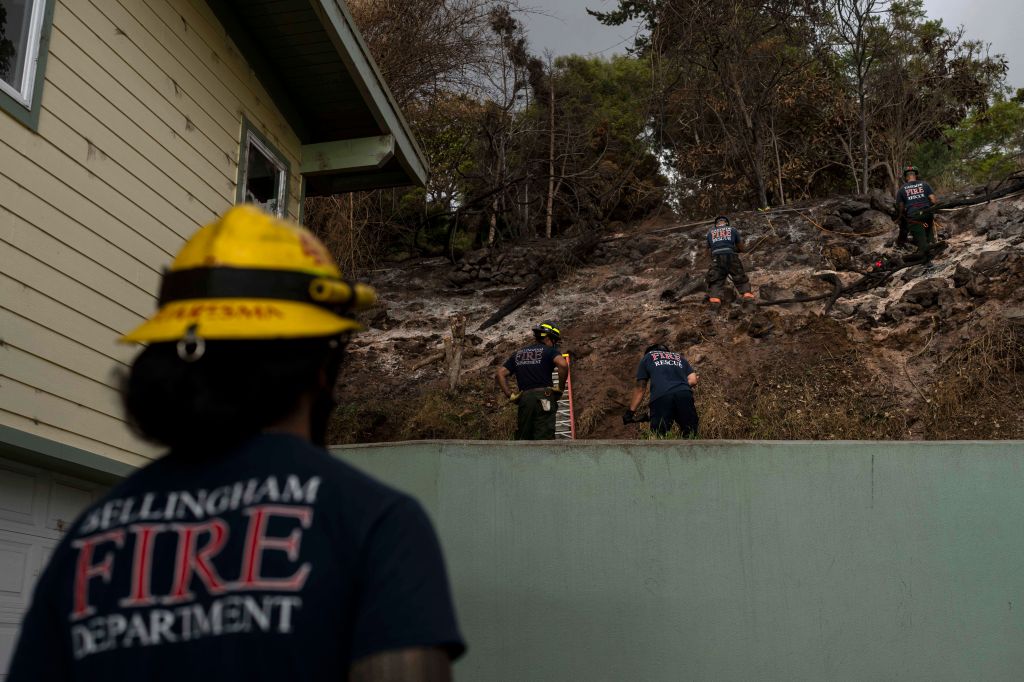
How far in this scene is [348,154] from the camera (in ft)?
27.6

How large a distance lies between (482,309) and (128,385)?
15.9m

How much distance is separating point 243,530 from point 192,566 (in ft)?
0.28

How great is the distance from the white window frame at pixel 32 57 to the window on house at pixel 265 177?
241 cm

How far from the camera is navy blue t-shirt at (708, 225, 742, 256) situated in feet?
48.1

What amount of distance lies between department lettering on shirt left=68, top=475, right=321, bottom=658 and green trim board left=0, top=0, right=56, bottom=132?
4.36 meters

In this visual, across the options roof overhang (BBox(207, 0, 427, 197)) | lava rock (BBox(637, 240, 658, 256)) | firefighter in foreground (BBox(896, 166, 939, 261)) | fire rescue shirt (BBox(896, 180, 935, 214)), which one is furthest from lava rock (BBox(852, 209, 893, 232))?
roof overhang (BBox(207, 0, 427, 197))

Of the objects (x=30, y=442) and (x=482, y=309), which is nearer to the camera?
(x=30, y=442)

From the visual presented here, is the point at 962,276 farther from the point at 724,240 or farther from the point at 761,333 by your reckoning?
the point at 724,240

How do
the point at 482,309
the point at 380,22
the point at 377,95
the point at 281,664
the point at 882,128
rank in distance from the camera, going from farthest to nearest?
the point at 882,128, the point at 482,309, the point at 380,22, the point at 377,95, the point at 281,664

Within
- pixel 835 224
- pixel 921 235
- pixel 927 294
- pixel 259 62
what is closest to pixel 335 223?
pixel 259 62

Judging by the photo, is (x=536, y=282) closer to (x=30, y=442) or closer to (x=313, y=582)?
(x=30, y=442)

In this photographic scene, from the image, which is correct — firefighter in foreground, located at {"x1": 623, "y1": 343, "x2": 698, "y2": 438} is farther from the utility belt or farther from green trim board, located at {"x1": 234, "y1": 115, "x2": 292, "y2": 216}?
green trim board, located at {"x1": 234, "y1": 115, "x2": 292, "y2": 216}

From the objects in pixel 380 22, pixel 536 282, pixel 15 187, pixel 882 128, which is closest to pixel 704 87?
pixel 882 128

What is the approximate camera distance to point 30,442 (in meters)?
4.92
